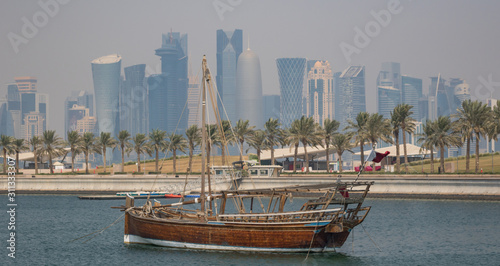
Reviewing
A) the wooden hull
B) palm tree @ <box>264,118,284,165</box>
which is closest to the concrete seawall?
palm tree @ <box>264,118,284,165</box>

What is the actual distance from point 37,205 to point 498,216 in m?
63.0

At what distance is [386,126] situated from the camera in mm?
119875

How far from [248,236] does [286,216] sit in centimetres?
324

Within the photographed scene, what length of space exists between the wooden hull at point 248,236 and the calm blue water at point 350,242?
2.06 ft

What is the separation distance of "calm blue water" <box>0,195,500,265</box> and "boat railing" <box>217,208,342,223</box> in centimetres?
257

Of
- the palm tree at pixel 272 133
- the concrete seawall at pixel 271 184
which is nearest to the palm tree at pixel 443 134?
the concrete seawall at pixel 271 184

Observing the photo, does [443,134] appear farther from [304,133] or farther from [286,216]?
[286,216]

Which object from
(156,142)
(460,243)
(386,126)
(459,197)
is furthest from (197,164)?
(460,243)

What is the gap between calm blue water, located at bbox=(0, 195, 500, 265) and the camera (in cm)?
4941

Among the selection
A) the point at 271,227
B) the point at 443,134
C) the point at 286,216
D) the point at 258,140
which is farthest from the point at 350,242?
the point at 258,140

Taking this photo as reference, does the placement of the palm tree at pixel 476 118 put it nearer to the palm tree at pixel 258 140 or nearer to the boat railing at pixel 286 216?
the palm tree at pixel 258 140

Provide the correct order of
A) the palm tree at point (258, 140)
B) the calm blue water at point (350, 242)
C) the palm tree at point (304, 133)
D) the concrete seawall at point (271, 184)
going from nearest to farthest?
the calm blue water at point (350, 242)
the concrete seawall at point (271, 184)
the palm tree at point (304, 133)
the palm tree at point (258, 140)

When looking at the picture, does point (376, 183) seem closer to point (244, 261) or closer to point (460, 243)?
point (460, 243)

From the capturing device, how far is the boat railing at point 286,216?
48.6m
